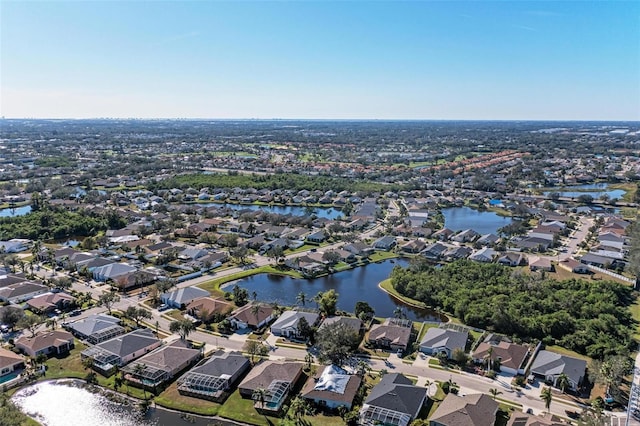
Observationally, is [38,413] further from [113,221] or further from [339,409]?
[113,221]

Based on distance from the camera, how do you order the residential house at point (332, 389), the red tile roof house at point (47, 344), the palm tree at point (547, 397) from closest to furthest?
1. the palm tree at point (547, 397)
2. the residential house at point (332, 389)
3. the red tile roof house at point (47, 344)

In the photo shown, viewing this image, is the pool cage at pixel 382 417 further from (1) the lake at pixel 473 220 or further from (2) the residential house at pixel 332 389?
(1) the lake at pixel 473 220

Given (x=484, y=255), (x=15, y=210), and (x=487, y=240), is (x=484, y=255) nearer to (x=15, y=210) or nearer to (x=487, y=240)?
(x=487, y=240)

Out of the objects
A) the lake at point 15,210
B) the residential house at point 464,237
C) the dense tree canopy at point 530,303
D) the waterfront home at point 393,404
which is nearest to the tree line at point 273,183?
the lake at point 15,210

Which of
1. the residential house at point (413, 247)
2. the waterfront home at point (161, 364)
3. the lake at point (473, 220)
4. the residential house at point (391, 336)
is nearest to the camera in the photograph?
the waterfront home at point (161, 364)

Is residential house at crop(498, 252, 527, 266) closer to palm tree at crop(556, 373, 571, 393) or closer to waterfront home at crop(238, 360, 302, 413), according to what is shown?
palm tree at crop(556, 373, 571, 393)

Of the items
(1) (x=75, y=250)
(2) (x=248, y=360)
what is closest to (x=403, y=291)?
(2) (x=248, y=360)
